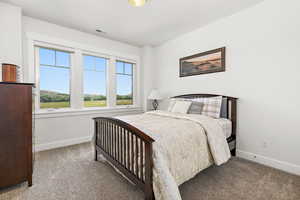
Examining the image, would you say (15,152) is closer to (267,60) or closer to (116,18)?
(116,18)

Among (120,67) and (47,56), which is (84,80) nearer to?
(47,56)

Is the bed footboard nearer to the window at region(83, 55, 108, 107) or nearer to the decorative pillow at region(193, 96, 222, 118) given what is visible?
the window at region(83, 55, 108, 107)

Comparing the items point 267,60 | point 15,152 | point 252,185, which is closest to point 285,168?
point 252,185

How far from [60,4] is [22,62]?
1284mm

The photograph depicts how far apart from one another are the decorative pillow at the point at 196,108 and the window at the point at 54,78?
2.81 meters

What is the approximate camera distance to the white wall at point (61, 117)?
270 centimetres

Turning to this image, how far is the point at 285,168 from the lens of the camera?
2.03m

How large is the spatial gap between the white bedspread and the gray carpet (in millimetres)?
262

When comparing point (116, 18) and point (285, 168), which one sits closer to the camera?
point (285, 168)

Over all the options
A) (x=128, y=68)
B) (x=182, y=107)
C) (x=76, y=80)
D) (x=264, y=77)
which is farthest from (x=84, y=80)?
(x=264, y=77)

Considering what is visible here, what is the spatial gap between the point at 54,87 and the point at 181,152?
10.1 feet

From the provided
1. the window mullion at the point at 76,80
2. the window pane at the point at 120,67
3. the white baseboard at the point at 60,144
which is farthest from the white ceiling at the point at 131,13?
the white baseboard at the point at 60,144

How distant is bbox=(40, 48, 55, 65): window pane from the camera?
2914mm

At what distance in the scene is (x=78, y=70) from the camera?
326 centimetres
